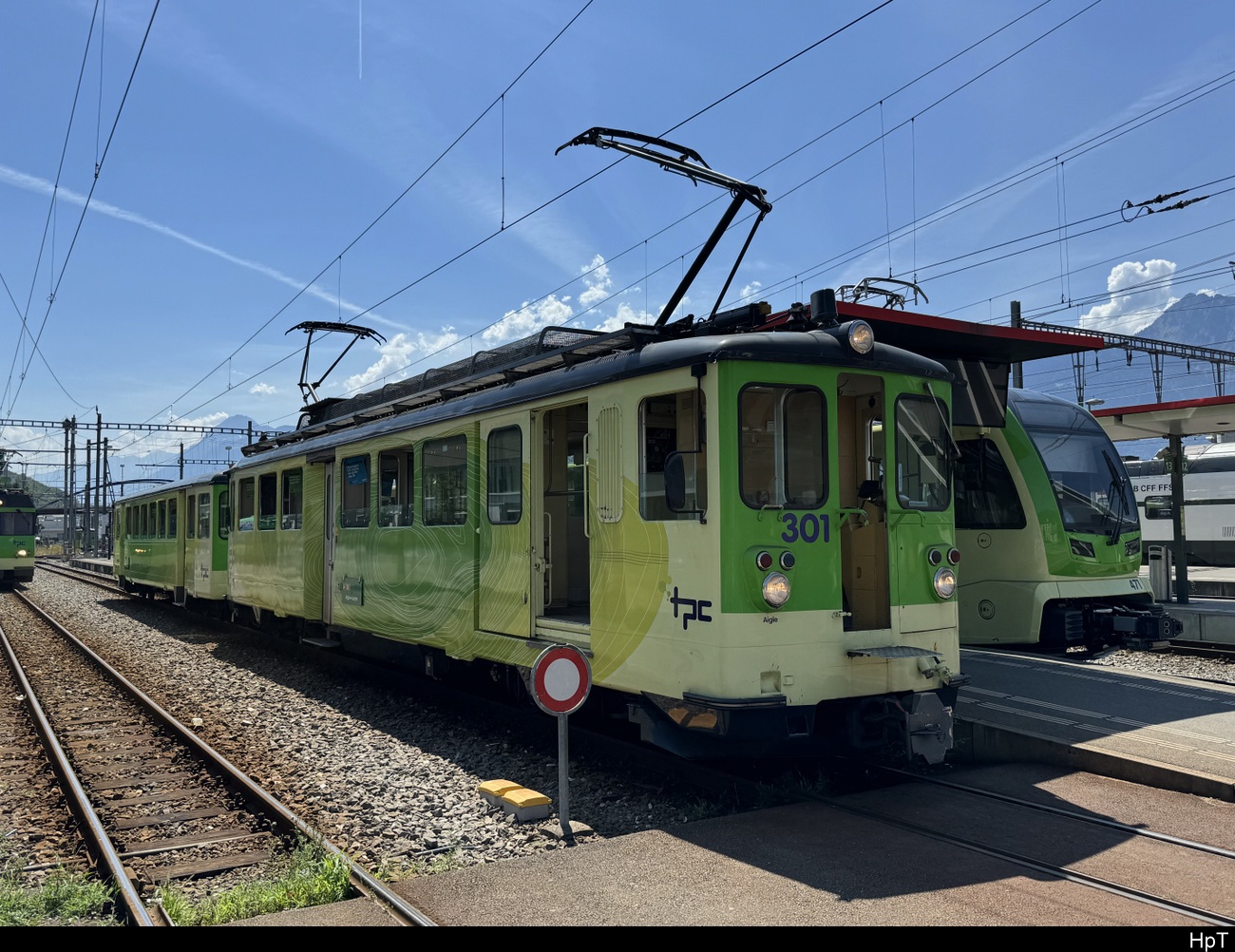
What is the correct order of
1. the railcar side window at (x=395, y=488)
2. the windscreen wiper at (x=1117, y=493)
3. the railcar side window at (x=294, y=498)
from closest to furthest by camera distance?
the railcar side window at (x=395, y=488) → the windscreen wiper at (x=1117, y=493) → the railcar side window at (x=294, y=498)

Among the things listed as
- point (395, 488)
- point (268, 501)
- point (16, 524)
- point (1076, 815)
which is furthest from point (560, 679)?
point (16, 524)

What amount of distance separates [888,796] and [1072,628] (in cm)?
632

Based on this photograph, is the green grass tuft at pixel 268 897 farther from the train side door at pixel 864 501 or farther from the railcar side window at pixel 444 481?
the railcar side window at pixel 444 481

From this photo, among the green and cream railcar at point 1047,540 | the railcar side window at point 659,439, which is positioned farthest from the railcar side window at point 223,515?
the railcar side window at point 659,439

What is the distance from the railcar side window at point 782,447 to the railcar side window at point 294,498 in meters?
8.12

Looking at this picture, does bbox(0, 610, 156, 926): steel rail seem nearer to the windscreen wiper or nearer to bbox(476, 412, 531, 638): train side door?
bbox(476, 412, 531, 638): train side door

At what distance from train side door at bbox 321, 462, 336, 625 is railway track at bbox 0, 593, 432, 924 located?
87.9 inches

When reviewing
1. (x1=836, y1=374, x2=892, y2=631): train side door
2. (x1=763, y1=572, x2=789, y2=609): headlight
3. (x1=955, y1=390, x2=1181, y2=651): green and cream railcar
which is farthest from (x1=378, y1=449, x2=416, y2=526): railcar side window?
(x1=955, y1=390, x2=1181, y2=651): green and cream railcar

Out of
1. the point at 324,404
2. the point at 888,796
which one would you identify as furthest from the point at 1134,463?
the point at 888,796

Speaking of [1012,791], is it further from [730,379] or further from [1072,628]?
[1072,628]

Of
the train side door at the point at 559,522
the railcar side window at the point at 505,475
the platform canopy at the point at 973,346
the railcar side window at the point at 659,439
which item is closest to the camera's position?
the railcar side window at the point at 659,439

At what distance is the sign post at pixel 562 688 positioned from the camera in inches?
219

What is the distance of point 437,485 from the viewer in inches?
347

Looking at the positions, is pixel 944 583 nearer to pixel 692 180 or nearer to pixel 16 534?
pixel 692 180
